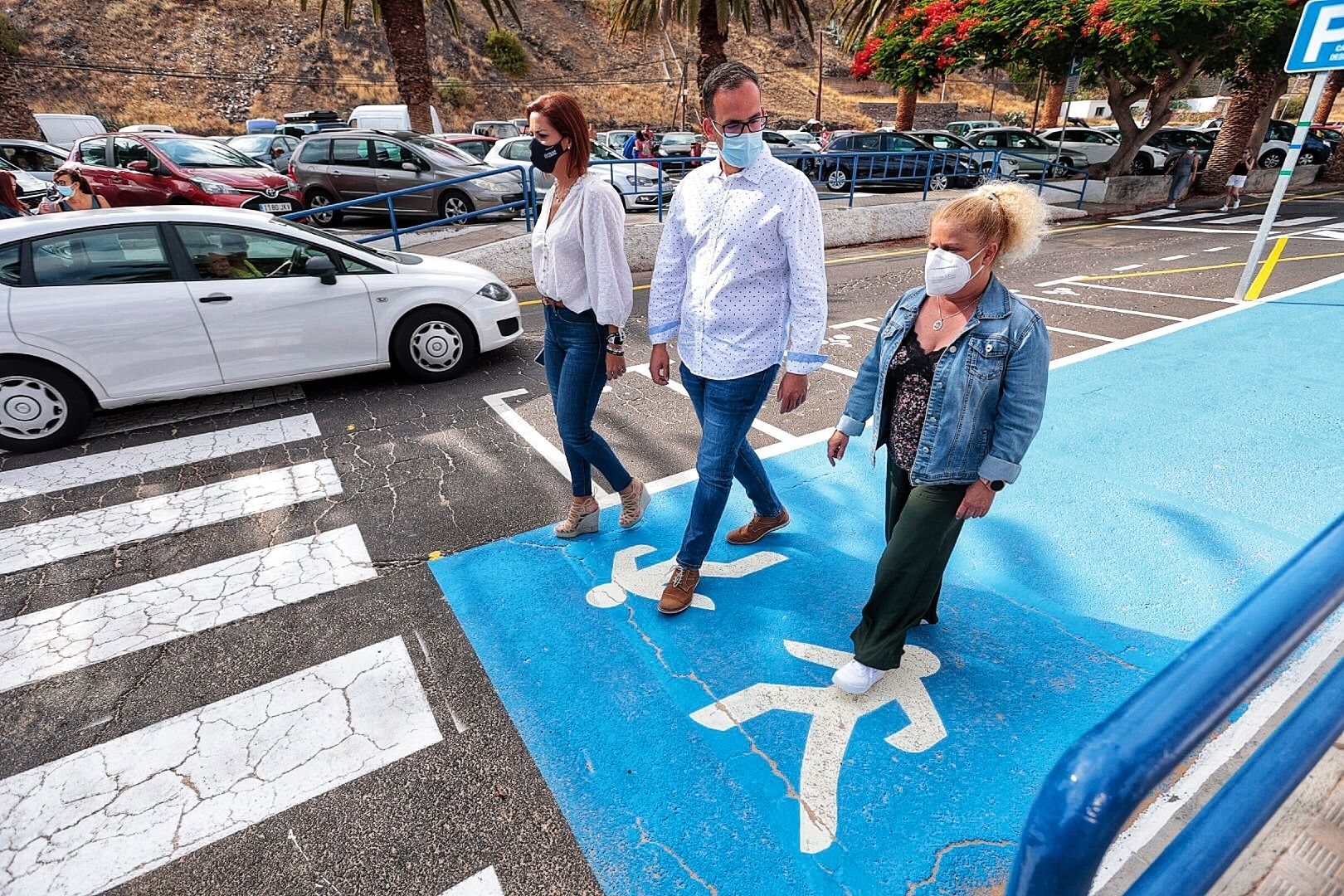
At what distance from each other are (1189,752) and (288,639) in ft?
10.7

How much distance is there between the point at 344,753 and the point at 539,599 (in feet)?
3.35

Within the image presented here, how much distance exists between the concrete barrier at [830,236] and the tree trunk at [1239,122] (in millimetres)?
5017

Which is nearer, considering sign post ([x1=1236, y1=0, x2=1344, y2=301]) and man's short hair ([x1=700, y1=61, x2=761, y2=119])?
man's short hair ([x1=700, y1=61, x2=761, y2=119])

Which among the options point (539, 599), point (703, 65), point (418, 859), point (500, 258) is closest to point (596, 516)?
point (539, 599)

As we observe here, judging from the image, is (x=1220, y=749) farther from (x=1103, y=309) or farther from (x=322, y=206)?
(x=322, y=206)

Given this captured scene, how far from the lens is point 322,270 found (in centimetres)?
515

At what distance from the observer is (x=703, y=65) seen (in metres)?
15.2

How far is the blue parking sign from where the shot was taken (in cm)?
653

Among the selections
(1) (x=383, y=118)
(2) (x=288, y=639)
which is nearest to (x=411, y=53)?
(1) (x=383, y=118)

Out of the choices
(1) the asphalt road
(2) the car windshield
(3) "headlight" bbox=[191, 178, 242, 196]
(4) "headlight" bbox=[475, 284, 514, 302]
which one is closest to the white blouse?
(1) the asphalt road

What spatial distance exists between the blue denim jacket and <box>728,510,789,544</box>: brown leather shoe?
55.4 inches

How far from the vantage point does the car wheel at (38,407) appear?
4582mm

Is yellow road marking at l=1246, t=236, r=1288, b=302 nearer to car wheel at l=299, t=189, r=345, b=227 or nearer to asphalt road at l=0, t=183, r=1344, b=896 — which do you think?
asphalt road at l=0, t=183, r=1344, b=896

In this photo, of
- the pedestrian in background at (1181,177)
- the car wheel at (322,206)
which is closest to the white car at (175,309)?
the car wheel at (322,206)
